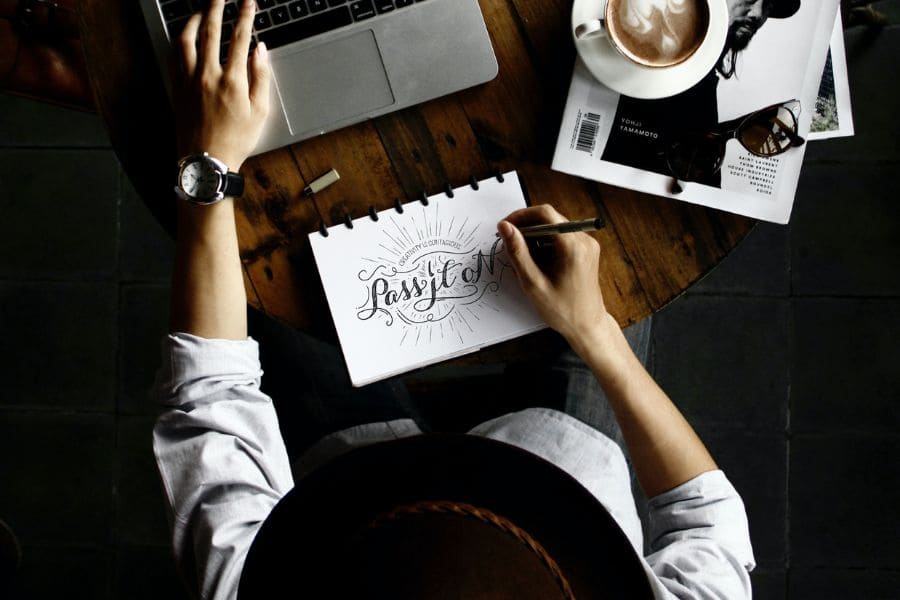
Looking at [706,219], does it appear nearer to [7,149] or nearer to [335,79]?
[335,79]

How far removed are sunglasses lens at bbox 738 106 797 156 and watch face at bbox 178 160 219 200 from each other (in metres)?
0.65

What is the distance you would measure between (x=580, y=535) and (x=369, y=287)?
1.47 ft

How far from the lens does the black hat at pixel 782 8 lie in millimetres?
890

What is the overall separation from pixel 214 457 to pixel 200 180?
329mm

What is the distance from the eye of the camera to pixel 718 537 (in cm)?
88

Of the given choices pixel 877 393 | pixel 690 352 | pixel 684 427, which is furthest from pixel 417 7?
pixel 877 393

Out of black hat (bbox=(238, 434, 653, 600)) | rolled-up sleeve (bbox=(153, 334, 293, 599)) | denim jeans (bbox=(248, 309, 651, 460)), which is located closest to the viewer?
black hat (bbox=(238, 434, 653, 600))

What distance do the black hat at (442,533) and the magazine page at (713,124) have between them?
467 millimetres

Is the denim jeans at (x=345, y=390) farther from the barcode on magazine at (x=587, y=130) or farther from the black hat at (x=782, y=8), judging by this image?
the black hat at (x=782, y=8)

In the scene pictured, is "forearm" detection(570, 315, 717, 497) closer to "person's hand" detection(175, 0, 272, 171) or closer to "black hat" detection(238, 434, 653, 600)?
"black hat" detection(238, 434, 653, 600)

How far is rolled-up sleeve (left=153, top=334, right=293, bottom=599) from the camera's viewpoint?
82cm

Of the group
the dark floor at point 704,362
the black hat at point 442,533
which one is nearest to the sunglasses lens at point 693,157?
the black hat at point 442,533

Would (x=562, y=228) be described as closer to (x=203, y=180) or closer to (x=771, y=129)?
(x=771, y=129)

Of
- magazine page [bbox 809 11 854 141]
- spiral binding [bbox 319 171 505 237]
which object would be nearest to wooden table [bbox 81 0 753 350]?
spiral binding [bbox 319 171 505 237]
